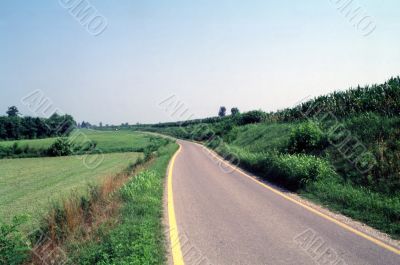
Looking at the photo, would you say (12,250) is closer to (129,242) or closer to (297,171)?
(129,242)

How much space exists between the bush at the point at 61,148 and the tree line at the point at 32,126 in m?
41.8

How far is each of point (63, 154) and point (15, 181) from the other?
1266 inches

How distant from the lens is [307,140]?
17.6 m

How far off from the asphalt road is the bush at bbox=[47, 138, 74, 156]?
54.1 metres

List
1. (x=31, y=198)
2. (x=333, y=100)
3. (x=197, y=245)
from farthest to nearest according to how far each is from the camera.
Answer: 1. (x=333, y=100)
2. (x=31, y=198)
3. (x=197, y=245)

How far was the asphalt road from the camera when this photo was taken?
18.6ft

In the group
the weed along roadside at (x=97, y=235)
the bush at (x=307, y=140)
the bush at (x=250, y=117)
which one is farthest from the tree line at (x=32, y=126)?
the weed along roadside at (x=97, y=235)

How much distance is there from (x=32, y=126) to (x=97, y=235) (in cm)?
12112

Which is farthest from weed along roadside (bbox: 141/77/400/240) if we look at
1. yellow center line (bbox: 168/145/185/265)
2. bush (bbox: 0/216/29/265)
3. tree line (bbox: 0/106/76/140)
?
tree line (bbox: 0/106/76/140)

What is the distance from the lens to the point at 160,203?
397 inches

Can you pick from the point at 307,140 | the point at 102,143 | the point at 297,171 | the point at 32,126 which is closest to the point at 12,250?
the point at 297,171

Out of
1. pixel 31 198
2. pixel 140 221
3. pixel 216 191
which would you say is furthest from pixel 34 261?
pixel 31 198

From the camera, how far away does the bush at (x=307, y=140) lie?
16922mm

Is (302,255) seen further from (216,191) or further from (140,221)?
(216,191)
